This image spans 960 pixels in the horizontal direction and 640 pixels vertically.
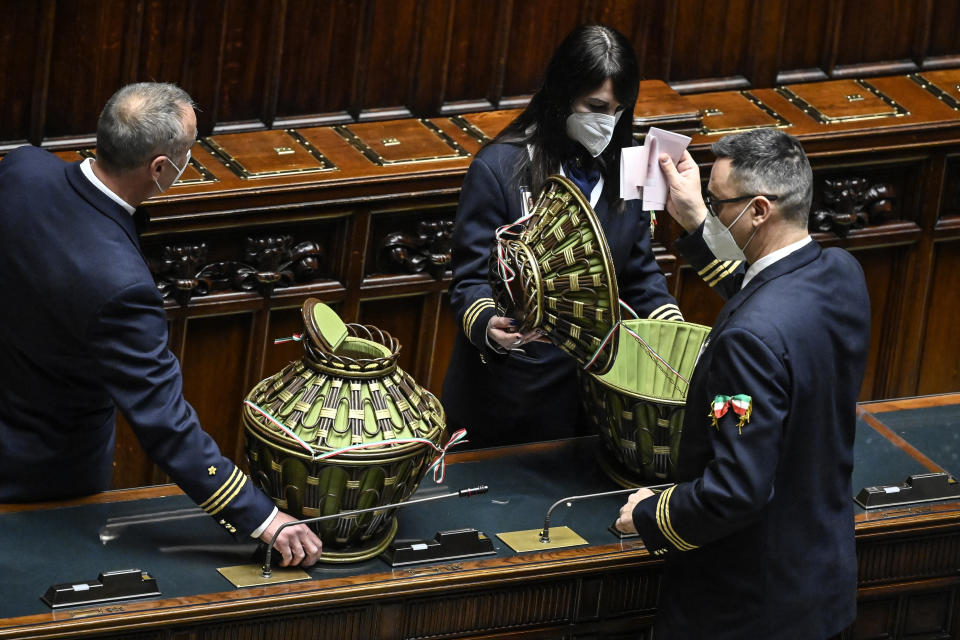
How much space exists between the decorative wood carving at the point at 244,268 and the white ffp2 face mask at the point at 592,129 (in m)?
1.50

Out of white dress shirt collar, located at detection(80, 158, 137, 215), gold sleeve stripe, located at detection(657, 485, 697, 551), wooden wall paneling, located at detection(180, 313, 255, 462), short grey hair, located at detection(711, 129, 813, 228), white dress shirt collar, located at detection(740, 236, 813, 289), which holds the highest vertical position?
short grey hair, located at detection(711, 129, 813, 228)

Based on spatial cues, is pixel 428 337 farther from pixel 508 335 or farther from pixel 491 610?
pixel 491 610

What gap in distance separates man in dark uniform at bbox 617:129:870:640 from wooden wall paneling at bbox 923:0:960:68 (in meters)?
3.24

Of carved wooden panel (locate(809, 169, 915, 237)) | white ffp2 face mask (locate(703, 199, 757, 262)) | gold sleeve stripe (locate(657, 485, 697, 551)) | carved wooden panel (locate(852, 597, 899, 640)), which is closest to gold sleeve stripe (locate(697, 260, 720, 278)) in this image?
white ffp2 face mask (locate(703, 199, 757, 262))

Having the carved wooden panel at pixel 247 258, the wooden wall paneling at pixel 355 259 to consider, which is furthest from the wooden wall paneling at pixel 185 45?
the wooden wall paneling at pixel 355 259

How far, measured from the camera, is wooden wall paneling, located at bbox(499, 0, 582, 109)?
614cm

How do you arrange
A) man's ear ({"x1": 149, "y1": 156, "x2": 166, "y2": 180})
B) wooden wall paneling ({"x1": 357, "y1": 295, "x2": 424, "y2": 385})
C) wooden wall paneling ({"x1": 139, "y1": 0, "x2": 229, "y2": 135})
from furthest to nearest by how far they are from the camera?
wooden wall paneling ({"x1": 357, "y1": 295, "x2": 424, "y2": 385}) < wooden wall paneling ({"x1": 139, "y1": 0, "x2": 229, "y2": 135}) < man's ear ({"x1": 149, "y1": 156, "x2": 166, "y2": 180})

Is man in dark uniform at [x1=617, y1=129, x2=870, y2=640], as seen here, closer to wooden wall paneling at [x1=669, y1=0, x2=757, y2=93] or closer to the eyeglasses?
the eyeglasses

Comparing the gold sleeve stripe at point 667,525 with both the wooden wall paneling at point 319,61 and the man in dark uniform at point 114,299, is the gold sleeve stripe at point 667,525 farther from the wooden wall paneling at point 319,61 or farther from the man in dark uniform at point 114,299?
the wooden wall paneling at point 319,61

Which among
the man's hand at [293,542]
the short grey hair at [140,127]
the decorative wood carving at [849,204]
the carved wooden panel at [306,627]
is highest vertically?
the short grey hair at [140,127]

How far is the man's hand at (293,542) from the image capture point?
3801mm

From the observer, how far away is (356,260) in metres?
5.77

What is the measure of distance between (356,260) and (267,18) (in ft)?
2.69

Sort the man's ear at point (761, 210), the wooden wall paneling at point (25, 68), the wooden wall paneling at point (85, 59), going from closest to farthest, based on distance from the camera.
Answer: the man's ear at point (761, 210) → the wooden wall paneling at point (25, 68) → the wooden wall paneling at point (85, 59)
